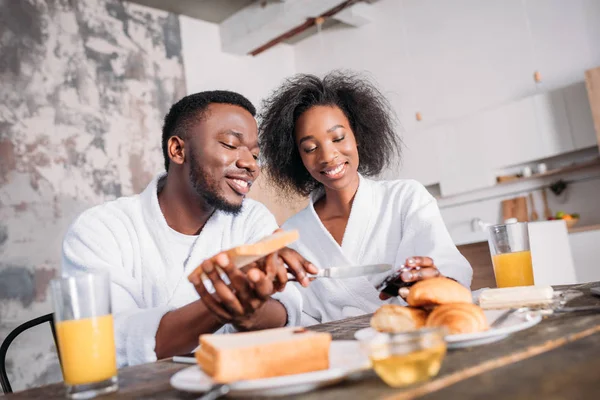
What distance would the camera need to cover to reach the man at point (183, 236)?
129cm

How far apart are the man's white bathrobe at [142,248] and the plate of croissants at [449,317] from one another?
68 centimetres

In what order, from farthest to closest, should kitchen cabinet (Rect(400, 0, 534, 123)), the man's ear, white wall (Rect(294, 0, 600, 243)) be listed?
kitchen cabinet (Rect(400, 0, 534, 123)) → white wall (Rect(294, 0, 600, 243)) → the man's ear

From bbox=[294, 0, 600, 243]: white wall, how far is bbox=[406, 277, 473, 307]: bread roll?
9.87 ft

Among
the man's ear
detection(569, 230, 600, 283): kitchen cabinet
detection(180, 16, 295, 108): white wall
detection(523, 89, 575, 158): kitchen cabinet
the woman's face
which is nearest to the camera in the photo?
the man's ear

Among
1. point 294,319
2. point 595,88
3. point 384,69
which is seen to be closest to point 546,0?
point 595,88

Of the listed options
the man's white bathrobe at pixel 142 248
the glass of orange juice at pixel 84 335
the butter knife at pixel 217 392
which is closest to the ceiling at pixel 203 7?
the man's white bathrobe at pixel 142 248

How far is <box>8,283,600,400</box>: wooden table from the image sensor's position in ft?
1.75

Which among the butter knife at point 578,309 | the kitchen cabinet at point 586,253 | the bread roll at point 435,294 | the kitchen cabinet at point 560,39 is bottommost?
the kitchen cabinet at point 586,253

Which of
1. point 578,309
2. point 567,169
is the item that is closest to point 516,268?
point 578,309

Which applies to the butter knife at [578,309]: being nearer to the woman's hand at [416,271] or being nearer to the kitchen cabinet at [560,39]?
the woman's hand at [416,271]

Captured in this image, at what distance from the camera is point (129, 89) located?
513 centimetres

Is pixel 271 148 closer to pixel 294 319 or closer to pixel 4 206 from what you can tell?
pixel 294 319

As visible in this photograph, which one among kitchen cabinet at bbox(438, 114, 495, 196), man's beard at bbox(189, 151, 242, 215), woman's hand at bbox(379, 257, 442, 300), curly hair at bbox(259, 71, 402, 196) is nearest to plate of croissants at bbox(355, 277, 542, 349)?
woman's hand at bbox(379, 257, 442, 300)

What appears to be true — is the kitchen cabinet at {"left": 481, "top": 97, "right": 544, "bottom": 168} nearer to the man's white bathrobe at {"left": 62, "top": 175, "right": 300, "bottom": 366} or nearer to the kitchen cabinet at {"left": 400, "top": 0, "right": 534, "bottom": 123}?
the kitchen cabinet at {"left": 400, "top": 0, "right": 534, "bottom": 123}
